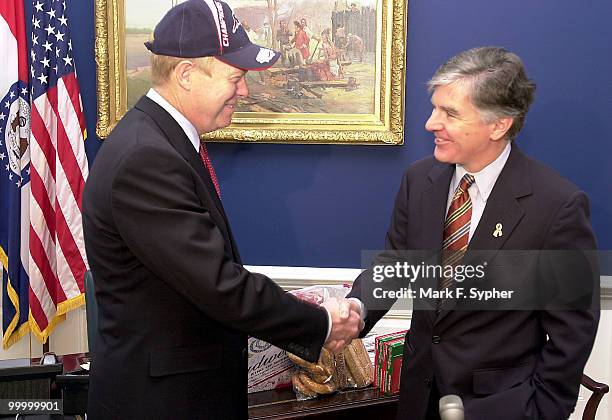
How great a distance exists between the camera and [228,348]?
6.77 ft

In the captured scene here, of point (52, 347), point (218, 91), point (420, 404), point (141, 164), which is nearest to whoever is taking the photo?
point (141, 164)

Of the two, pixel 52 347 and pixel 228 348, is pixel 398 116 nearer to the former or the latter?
pixel 228 348

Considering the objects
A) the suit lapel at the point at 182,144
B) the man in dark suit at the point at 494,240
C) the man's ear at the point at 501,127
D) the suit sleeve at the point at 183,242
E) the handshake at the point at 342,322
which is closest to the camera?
the suit sleeve at the point at 183,242

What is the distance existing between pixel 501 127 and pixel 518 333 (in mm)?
607

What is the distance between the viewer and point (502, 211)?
6.94 ft

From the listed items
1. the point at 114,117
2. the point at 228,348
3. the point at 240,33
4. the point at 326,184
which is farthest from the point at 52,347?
the point at 240,33

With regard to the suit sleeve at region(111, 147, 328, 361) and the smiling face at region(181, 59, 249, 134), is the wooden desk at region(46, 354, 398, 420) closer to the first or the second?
the suit sleeve at region(111, 147, 328, 361)

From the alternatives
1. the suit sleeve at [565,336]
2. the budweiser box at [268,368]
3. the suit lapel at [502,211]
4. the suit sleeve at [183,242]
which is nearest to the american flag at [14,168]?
the budweiser box at [268,368]

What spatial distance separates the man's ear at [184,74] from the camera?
1990mm

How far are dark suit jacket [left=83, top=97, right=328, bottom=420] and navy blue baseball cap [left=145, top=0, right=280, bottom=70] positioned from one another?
0.57 ft

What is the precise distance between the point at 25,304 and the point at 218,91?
2525 mm

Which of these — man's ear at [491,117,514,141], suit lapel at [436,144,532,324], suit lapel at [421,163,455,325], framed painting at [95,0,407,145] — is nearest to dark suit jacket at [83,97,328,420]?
suit lapel at [421,163,455,325]

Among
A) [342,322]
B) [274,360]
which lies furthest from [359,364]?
[342,322]

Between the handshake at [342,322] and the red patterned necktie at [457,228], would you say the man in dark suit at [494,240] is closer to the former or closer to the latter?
the red patterned necktie at [457,228]
